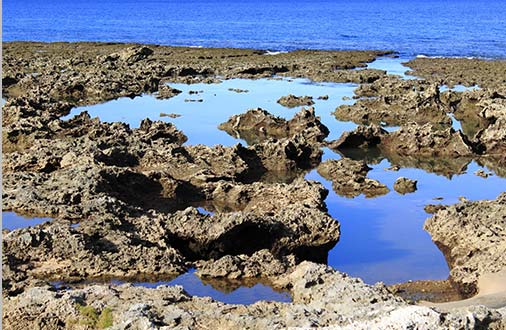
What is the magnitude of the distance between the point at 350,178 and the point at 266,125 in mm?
8149

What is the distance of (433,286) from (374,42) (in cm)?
6535

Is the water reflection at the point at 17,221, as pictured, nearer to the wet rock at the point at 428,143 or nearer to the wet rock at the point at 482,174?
the wet rock at the point at 482,174

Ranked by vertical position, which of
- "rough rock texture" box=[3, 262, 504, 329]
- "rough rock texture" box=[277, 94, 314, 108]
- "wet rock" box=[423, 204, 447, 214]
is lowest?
"wet rock" box=[423, 204, 447, 214]

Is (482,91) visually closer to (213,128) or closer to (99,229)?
(213,128)

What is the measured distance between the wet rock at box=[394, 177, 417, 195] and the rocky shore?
0.05 meters

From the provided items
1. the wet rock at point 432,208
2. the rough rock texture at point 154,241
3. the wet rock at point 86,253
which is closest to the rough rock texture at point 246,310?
the rough rock texture at point 154,241

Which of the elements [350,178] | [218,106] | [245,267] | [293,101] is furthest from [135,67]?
[245,267]

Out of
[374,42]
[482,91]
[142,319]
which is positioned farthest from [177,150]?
[374,42]

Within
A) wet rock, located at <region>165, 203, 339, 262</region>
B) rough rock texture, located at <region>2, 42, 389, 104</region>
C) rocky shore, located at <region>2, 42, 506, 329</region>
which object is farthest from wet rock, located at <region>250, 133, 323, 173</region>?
rough rock texture, located at <region>2, 42, 389, 104</region>

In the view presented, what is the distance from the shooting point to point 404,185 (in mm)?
22344

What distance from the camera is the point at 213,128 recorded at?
101ft

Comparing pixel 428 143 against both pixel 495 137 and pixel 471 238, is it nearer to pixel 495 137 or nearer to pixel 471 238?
pixel 495 137

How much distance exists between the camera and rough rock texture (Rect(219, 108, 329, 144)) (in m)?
29.3

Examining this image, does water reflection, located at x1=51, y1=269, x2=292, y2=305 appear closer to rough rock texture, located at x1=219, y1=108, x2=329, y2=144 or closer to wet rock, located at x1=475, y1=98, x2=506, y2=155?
rough rock texture, located at x1=219, y1=108, x2=329, y2=144
